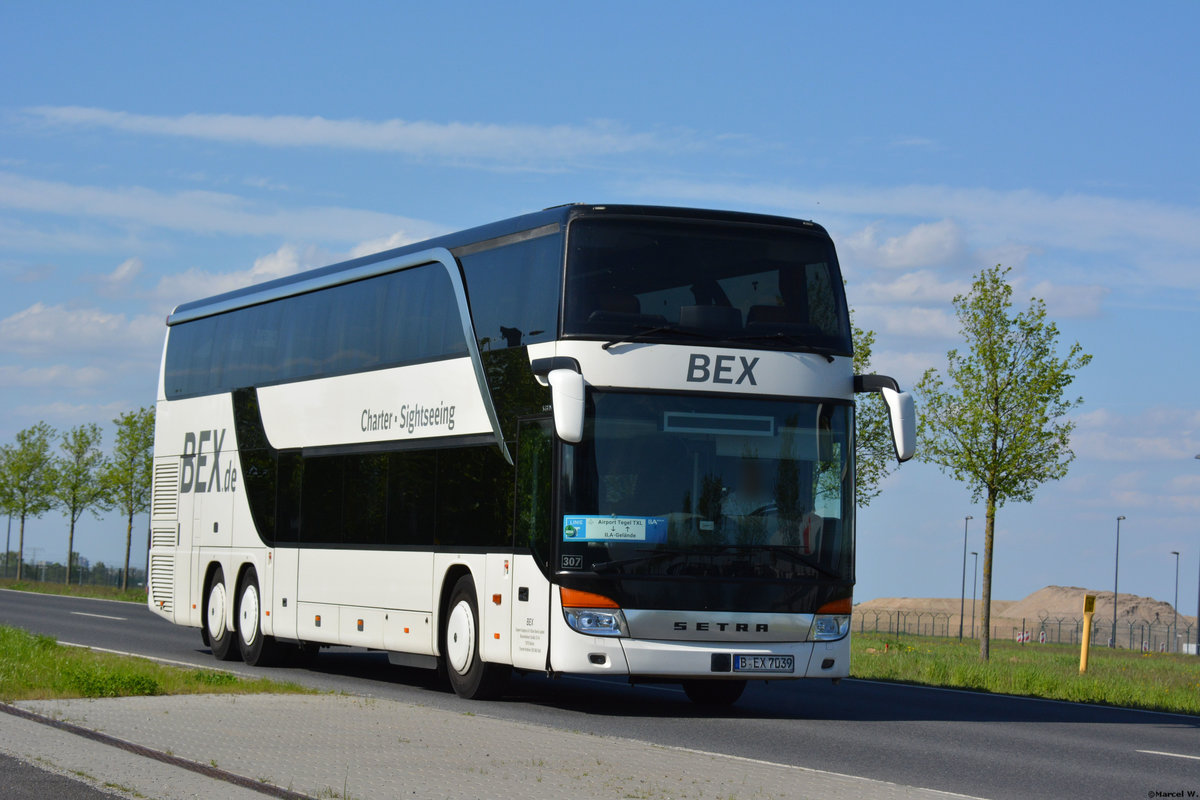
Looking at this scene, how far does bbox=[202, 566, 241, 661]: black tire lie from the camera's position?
22031 millimetres

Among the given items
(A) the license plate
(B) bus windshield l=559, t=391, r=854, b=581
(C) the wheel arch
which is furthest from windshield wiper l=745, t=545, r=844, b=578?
(C) the wheel arch

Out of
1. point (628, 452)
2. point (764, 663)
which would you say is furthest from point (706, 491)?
point (764, 663)

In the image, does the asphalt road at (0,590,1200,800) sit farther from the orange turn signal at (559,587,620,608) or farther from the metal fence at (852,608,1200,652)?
the metal fence at (852,608,1200,652)

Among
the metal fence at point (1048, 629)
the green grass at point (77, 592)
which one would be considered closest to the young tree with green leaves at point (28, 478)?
the green grass at point (77, 592)

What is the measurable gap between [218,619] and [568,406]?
399 inches

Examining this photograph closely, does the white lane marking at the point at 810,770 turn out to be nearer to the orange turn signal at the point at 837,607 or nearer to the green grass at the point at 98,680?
the orange turn signal at the point at 837,607

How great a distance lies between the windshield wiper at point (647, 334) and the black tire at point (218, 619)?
951cm

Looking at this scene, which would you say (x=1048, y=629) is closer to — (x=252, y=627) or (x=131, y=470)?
(x=131, y=470)

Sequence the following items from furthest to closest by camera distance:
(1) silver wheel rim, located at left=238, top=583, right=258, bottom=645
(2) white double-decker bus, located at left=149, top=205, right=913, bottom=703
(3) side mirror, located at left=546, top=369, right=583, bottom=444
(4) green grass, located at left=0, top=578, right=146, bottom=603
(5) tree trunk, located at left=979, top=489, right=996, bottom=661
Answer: (4) green grass, located at left=0, top=578, right=146, bottom=603 → (5) tree trunk, located at left=979, top=489, right=996, bottom=661 → (1) silver wheel rim, located at left=238, top=583, right=258, bottom=645 → (2) white double-decker bus, located at left=149, top=205, right=913, bottom=703 → (3) side mirror, located at left=546, top=369, right=583, bottom=444

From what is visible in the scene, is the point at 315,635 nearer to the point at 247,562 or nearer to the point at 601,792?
the point at 247,562

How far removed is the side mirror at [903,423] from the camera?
14.5m

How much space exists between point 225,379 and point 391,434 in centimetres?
537

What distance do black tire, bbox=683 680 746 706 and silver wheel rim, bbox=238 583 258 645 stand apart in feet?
22.1

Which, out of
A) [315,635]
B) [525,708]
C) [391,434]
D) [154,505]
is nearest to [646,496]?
[525,708]
